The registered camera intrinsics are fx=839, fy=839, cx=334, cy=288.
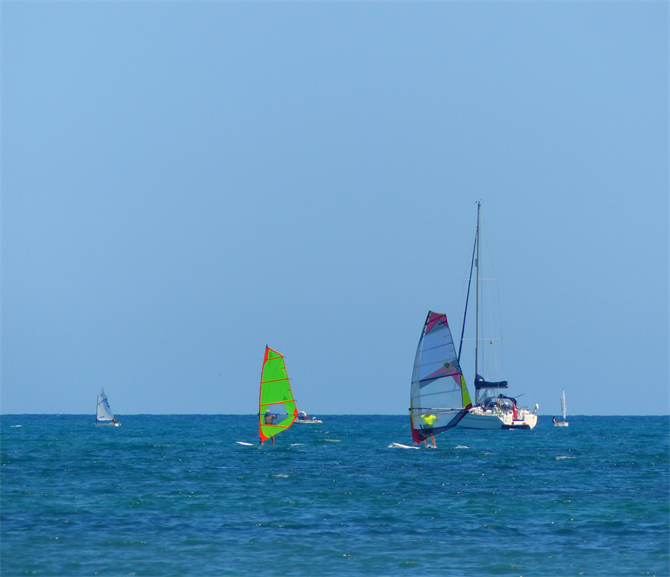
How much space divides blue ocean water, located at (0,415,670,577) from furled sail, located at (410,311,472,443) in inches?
150

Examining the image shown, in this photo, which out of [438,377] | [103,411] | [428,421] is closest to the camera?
[438,377]

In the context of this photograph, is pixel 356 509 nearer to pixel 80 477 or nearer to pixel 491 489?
A: pixel 491 489

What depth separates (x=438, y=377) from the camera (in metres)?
55.5

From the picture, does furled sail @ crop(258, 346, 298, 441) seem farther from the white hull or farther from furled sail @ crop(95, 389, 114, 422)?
furled sail @ crop(95, 389, 114, 422)

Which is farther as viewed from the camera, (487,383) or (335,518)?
(487,383)

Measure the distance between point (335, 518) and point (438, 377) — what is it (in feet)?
83.6

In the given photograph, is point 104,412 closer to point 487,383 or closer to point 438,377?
point 487,383

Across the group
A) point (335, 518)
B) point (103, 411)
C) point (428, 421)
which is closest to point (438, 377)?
point (428, 421)

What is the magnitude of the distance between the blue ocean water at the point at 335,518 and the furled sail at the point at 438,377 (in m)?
3.81

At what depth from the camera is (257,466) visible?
5184 centimetres

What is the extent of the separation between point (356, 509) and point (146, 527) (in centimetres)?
841

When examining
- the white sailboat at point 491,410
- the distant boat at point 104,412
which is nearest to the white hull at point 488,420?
the white sailboat at point 491,410

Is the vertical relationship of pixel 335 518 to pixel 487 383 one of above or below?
below

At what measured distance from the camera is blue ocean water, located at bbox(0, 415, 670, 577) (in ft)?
78.0
